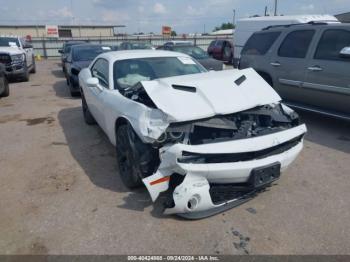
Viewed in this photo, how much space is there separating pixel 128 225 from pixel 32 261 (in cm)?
86

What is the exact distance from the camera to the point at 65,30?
5631 centimetres

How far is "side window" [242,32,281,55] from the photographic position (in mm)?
6523

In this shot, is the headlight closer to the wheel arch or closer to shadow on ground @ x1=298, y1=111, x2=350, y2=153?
the wheel arch

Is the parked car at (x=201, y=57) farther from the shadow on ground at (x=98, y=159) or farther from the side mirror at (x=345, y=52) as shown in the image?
the side mirror at (x=345, y=52)

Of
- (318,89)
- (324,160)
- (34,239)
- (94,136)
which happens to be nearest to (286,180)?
(324,160)

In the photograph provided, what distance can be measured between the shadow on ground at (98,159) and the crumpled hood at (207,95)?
1.10 m

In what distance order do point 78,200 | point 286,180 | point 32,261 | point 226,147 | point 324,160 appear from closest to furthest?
point 32,261 < point 226,147 < point 78,200 < point 286,180 < point 324,160

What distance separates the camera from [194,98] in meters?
3.04

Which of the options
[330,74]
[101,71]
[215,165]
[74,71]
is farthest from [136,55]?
[74,71]

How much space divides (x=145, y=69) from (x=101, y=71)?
898 millimetres

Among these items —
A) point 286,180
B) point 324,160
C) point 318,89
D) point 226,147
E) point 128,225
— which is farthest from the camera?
point 318,89

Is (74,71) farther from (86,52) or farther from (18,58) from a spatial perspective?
(18,58)

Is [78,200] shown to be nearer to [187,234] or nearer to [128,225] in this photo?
[128,225]

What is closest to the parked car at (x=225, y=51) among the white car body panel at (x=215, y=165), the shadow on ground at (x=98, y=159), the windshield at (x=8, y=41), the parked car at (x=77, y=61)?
the parked car at (x=77, y=61)
